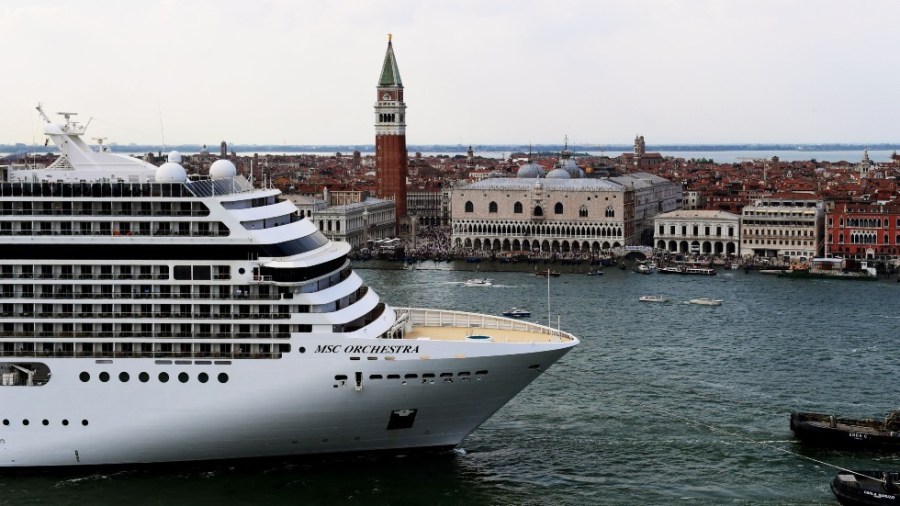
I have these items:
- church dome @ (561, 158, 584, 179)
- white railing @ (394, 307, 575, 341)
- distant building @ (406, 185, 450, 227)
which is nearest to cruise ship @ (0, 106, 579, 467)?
white railing @ (394, 307, 575, 341)

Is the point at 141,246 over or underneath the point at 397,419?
over

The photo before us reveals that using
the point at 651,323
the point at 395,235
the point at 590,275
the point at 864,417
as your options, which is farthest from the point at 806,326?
the point at 395,235

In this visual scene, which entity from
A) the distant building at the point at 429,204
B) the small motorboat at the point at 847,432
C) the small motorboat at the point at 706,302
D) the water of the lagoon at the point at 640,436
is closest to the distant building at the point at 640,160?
the distant building at the point at 429,204

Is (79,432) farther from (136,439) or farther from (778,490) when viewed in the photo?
(778,490)

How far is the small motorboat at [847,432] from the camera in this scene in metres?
19.7

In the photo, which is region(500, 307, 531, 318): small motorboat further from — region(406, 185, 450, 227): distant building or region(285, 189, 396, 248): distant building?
region(406, 185, 450, 227): distant building

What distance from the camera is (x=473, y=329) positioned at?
19.1 m

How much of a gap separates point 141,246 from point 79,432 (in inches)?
101

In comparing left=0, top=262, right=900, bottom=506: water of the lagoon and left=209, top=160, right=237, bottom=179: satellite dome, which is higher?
left=209, top=160, right=237, bottom=179: satellite dome

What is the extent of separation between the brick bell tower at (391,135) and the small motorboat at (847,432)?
43.4 metres

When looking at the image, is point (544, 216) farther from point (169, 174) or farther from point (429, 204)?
point (169, 174)

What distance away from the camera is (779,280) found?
45.3 m

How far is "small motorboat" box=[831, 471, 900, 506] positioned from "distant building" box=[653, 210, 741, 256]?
3800cm

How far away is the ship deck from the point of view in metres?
18.3
